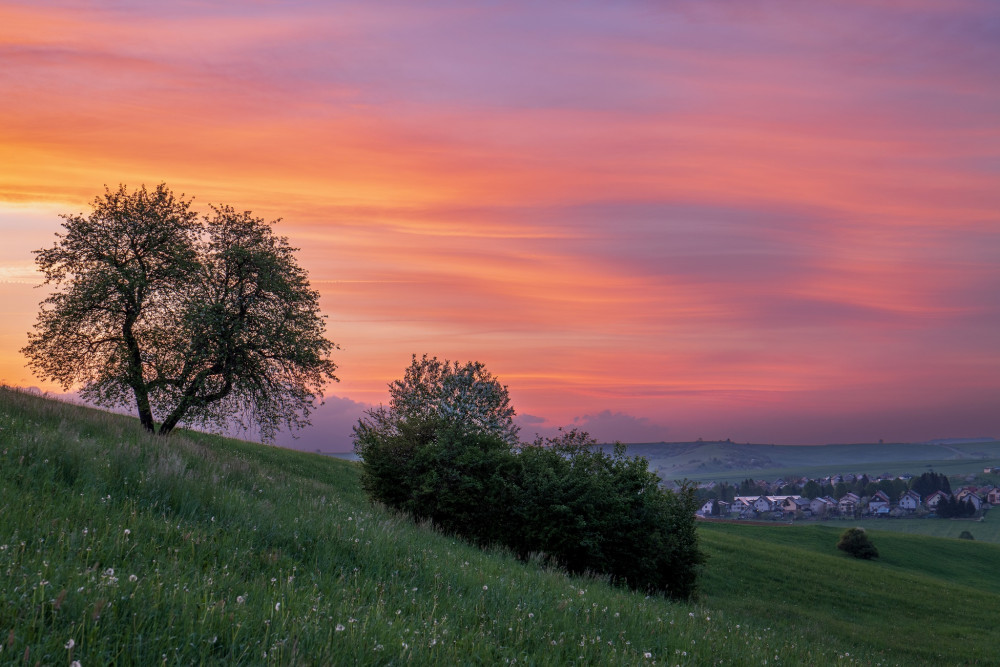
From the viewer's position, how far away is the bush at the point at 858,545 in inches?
2422

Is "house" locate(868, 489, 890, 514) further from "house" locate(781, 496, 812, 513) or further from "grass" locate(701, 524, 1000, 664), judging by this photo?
"grass" locate(701, 524, 1000, 664)

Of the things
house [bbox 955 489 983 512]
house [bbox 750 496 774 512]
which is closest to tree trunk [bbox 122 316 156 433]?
house [bbox 750 496 774 512]

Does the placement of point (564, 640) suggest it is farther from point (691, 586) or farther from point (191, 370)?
point (191, 370)

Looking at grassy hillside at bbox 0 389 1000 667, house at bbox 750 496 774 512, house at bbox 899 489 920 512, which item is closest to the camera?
grassy hillside at bbox 0 389 1000 667

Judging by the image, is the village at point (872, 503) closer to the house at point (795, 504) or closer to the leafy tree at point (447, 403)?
the house at point (795, 504)

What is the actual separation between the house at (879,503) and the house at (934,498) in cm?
1015

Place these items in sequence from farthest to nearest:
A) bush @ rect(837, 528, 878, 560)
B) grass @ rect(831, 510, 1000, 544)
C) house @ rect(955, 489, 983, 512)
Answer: house @ rect(955, 489, 983, 512)
grass @ rect(831, 510, 1000, 544)
bush @ rect(837, 528, 878, 560)

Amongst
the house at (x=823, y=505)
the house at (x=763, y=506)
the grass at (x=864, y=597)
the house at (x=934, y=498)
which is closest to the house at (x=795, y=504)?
the house at (x=823, y=505)

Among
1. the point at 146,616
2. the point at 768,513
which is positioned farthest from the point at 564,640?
the point at 768,513

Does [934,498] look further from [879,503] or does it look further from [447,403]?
[447,403]

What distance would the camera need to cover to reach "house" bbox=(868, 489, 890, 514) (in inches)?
7224

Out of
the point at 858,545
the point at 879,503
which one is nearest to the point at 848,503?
the point at 879,503

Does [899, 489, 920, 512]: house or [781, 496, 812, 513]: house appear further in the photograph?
[781, 496, 812, 513]: house

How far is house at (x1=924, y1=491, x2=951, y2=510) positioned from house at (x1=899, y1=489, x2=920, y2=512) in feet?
7.99
